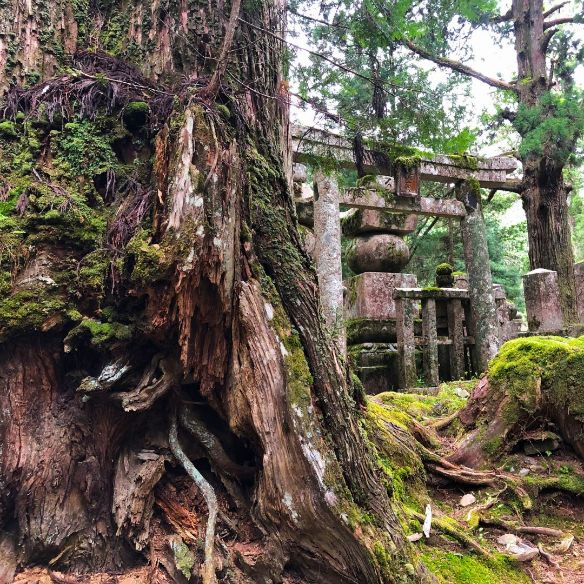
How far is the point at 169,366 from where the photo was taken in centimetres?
219

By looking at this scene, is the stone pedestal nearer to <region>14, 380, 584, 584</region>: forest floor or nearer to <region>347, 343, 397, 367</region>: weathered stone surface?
<region>347, 343, 397, 367</region>: weathered stone surface

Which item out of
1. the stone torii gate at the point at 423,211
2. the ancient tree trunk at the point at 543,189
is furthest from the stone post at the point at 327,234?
the ancient tree trunk at the point at 543,189

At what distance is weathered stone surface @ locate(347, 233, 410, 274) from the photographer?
25.5 feet

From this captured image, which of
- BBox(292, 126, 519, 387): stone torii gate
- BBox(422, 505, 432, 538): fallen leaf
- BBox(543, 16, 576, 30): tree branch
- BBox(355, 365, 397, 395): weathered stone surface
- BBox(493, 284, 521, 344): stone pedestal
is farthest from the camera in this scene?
BBox(493, 284, 521, 344): stone pedestal

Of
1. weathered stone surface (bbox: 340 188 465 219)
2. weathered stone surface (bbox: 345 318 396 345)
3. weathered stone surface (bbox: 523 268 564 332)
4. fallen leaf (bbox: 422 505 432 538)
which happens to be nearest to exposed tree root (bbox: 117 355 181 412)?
fallen leaf (bbox: 422 505 432 538)

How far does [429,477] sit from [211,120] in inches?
120

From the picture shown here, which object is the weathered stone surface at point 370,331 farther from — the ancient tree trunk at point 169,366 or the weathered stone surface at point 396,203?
the ancient tree trunk at point 169,366

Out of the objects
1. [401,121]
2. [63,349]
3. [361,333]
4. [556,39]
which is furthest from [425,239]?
[63,349]

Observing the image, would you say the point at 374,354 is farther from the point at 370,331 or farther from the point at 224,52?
the point at 224,52

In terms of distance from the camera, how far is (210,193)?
1.95 meters

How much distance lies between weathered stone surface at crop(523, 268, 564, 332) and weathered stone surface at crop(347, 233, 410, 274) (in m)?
2.15

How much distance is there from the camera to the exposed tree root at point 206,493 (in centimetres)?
185

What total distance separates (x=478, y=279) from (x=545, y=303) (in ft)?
3.75

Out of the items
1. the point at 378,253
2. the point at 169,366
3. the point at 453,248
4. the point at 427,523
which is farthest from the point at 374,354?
the point at 453,248
